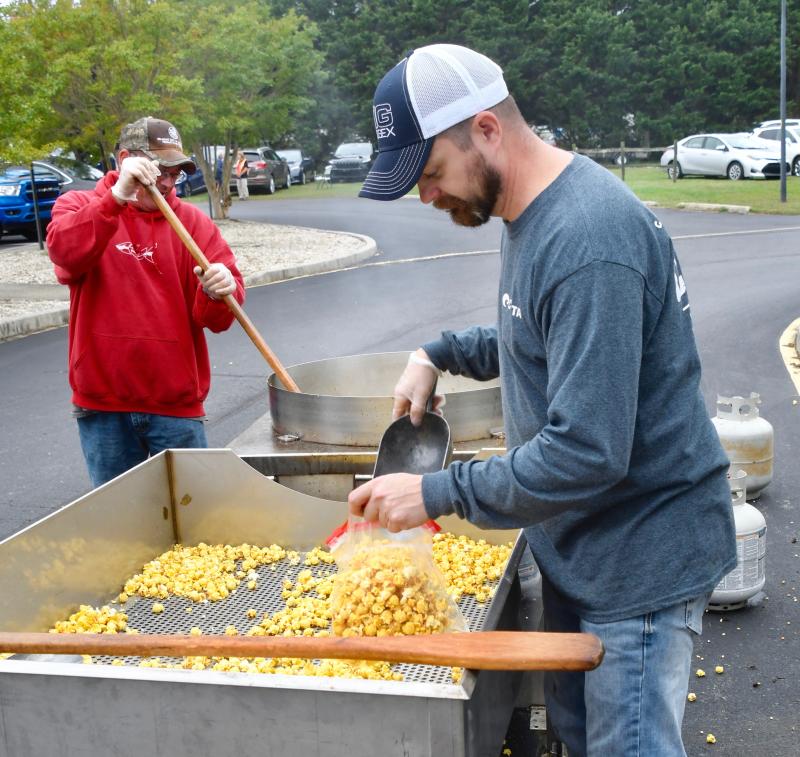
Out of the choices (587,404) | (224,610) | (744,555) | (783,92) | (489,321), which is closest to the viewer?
(587,404)

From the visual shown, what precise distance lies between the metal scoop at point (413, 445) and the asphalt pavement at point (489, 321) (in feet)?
2.54

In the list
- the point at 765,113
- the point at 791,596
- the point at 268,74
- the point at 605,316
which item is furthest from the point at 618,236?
the point at 765,113

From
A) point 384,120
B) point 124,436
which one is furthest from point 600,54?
point 384,120

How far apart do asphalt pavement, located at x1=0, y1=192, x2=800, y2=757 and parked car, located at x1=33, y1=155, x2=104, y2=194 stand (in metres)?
5.91

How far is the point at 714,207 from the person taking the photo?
70.2 feet

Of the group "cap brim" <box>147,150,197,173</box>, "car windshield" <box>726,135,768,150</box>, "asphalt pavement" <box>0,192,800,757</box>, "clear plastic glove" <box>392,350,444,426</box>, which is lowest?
"asphalt pavement" <box>0,192,800,757</box>

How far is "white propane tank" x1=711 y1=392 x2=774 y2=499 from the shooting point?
510cm

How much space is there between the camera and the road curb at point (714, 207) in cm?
2094

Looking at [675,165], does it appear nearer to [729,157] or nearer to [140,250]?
[729,157]

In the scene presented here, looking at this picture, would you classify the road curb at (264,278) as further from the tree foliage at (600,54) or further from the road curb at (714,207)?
the tree foliage at (600,54)

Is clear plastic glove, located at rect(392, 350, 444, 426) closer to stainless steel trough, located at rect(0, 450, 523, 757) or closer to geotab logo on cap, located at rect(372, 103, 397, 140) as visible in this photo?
stainless steel trough, located at rect(0, 450, 523, 757)

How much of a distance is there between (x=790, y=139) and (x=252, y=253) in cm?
1875

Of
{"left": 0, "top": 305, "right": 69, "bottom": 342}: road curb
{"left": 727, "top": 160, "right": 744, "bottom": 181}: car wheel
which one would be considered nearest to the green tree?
{"left": 0, "top": 305, "right": 69, "bottom": 342}: road curb

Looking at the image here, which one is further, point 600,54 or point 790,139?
point 600,54
